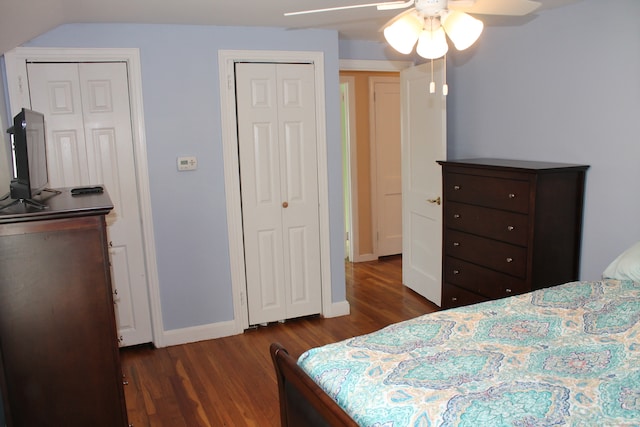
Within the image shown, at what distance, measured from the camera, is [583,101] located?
3289 millimetres

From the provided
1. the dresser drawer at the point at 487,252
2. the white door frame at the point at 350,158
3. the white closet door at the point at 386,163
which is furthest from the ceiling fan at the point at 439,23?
the white closet door at the point at 386,163

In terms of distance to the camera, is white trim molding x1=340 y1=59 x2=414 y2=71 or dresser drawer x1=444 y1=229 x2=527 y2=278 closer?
dresser drawer x1=444 y1=229 x2=527 y2=278

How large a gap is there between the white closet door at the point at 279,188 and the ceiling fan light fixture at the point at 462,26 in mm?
2000

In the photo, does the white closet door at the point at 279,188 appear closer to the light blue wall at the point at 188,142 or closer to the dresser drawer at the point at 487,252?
the light blue wall at the point at 188,142

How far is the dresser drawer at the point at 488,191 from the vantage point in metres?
3.23

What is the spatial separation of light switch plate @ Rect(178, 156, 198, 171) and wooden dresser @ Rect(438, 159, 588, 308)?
1888mm

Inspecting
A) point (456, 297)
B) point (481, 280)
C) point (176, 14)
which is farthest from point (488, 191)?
point (176, 14)

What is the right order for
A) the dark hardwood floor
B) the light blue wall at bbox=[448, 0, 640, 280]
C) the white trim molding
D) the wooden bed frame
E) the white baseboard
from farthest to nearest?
the white trim molding
the white baseboard
the light blue wall at bbox=[448, 0, 640, 280]
the dark hardwood floor
the wooden bed frame

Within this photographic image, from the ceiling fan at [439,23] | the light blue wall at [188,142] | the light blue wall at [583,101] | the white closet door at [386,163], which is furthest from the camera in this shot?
the white closet door at [386,163]

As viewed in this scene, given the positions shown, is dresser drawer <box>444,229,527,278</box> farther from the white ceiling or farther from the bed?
the white ceiling

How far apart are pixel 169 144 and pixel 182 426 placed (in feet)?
6.21

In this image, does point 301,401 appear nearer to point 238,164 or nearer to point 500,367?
point 500,367

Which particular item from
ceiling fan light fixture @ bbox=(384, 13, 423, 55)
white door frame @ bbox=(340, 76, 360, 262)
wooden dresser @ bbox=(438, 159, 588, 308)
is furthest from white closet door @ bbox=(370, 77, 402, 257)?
ceiling fan light fixture @ bbox=(384, 13, 423, 55)

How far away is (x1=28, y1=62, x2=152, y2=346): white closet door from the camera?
3461mm
